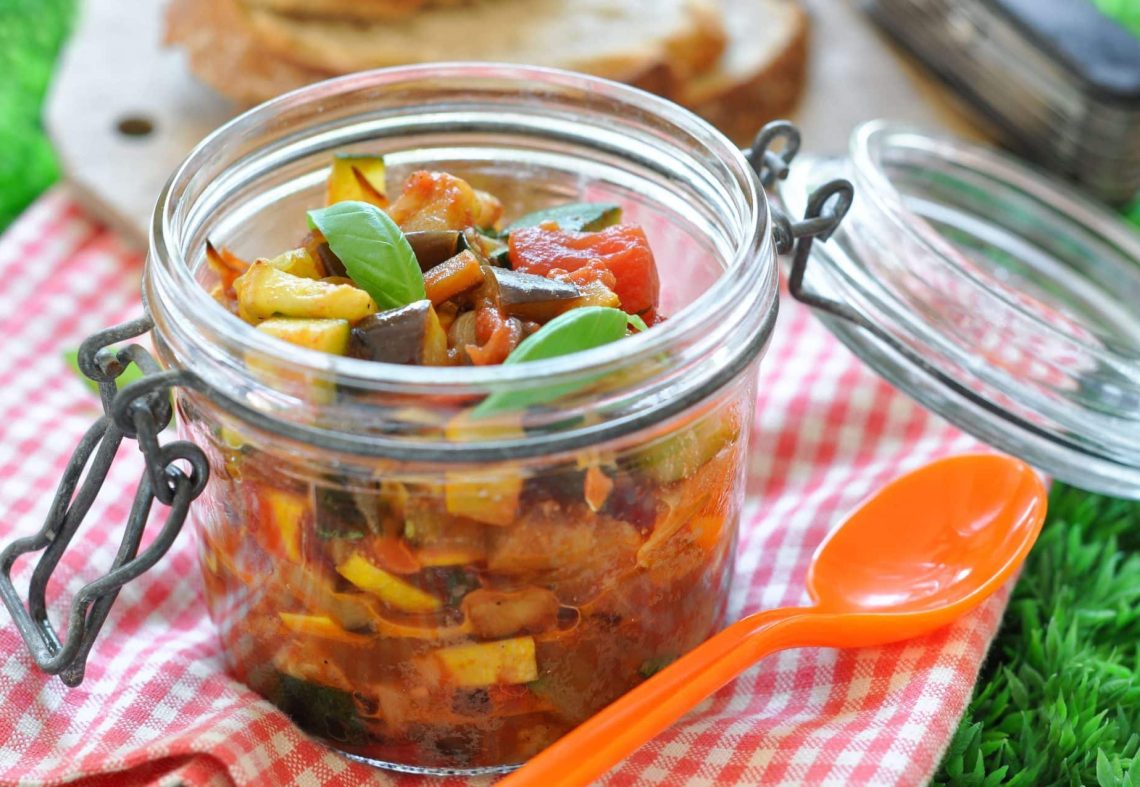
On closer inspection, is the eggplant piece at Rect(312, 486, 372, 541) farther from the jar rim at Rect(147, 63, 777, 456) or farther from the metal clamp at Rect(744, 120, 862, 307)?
the metal clamp at Rect(744, 120, 862, 307)

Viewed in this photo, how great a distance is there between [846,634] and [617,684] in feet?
1.06

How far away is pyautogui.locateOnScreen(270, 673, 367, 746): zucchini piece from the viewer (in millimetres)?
1625

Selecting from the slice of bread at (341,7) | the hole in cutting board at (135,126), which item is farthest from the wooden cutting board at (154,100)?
the slice of bread at (341,7)

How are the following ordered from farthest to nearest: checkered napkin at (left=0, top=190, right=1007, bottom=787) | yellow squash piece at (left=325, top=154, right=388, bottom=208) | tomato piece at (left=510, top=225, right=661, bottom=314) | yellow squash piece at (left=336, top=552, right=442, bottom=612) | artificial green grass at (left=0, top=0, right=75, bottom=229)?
artificial green grass at (left=0, top=0, right=75, bottom=229)
yellow squash piece at (left=325, top=154, right=388, bottom=208)
tomato piece at (left=510, top=225, right=661, bottom=314)
checkered napkin at (left=0, top=190, right=1007, bottom=787)
yellow squash piece at (left=336, top=552, right=442, bottom=612)

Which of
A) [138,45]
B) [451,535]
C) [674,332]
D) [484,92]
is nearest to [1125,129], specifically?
[484,92]

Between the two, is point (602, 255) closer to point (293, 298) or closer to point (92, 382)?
point (293, 298)

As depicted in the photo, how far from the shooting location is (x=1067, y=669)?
183 cm

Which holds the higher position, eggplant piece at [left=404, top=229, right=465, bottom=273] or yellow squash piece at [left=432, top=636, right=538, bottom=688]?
eggplant piece at [left=404, top=229, right=465, bottom=273]

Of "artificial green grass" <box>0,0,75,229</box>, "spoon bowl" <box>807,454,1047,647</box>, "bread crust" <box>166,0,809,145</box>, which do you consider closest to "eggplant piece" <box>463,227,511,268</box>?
"spoon bowl" <box>807,454,1047,647</box>

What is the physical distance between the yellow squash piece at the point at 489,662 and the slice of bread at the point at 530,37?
163cm

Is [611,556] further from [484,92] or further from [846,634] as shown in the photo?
[484,92]

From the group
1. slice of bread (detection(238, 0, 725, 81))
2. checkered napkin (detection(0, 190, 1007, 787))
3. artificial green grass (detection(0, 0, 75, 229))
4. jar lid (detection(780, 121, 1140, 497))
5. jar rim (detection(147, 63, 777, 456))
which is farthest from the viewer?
artificial green grass (detection(0, 0, 75, 229))

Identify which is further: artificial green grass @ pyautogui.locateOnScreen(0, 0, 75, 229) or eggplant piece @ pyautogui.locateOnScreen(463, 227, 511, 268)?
artificial green grass @ pyautogui.locateOnScreen(0, 0, 75, 229)

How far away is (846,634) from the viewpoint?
1.74 m
